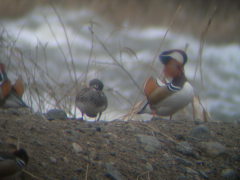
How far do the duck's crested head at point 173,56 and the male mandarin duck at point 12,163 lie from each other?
6.86 ft

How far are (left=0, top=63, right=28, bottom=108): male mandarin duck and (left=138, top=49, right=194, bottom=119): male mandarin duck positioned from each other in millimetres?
1287

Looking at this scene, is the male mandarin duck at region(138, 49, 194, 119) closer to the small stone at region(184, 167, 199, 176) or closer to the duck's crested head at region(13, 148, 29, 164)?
the small stone at region(184, 167, 199, 176)

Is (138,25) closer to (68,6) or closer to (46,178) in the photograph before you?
(68,6)

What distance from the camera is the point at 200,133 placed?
3311 mm

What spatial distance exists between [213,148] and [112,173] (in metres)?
1.02

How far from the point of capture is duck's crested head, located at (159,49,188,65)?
12.5 feet

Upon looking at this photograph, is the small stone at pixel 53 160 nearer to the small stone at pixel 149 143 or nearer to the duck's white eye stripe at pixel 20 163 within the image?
the duck's white eye stripe at pixel 20 163

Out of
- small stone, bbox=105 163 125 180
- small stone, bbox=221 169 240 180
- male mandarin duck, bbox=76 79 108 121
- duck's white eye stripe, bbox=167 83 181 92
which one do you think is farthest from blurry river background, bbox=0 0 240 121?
small stone, bbox=105 163 125 180

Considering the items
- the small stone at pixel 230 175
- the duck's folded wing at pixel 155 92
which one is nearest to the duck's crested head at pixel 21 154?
the small stone at pixel 230 175

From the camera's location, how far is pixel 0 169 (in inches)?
78.2

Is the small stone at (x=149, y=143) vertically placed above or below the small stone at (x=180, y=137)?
below

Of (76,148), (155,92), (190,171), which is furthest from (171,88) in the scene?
(76,148)

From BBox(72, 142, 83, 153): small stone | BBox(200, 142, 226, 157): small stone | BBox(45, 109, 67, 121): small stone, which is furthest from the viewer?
BBox(45, 109, 67, 121): small stone

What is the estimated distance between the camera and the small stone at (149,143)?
2.96 metres
